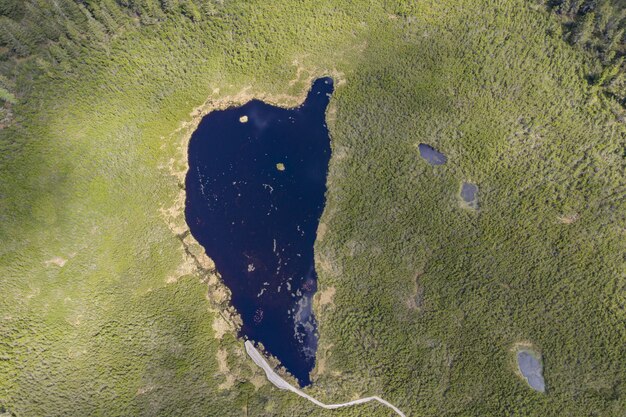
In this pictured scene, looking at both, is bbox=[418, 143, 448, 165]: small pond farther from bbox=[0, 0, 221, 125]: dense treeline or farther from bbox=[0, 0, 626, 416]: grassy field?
bbox=[0, 0, 221, 125]: dense treeline

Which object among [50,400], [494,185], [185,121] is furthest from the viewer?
[185,121]

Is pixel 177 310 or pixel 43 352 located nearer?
pixel 43 352

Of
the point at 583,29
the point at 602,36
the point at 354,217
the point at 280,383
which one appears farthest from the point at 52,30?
the point at 602,36

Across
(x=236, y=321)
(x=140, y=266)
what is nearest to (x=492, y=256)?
(x=236, y=321)

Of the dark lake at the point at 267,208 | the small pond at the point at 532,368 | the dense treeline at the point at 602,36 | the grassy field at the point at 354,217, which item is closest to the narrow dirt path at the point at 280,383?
the grassy field at the point at 354,217

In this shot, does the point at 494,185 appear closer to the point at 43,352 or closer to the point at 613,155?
the point at 613,155

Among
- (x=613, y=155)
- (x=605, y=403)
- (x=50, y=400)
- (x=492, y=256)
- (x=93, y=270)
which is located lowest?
(x=50, y=400)

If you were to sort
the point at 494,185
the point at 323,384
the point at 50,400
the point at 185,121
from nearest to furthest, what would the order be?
the point at 50,400, the point at 323,384, the point at 494,185, the point at 185,121
